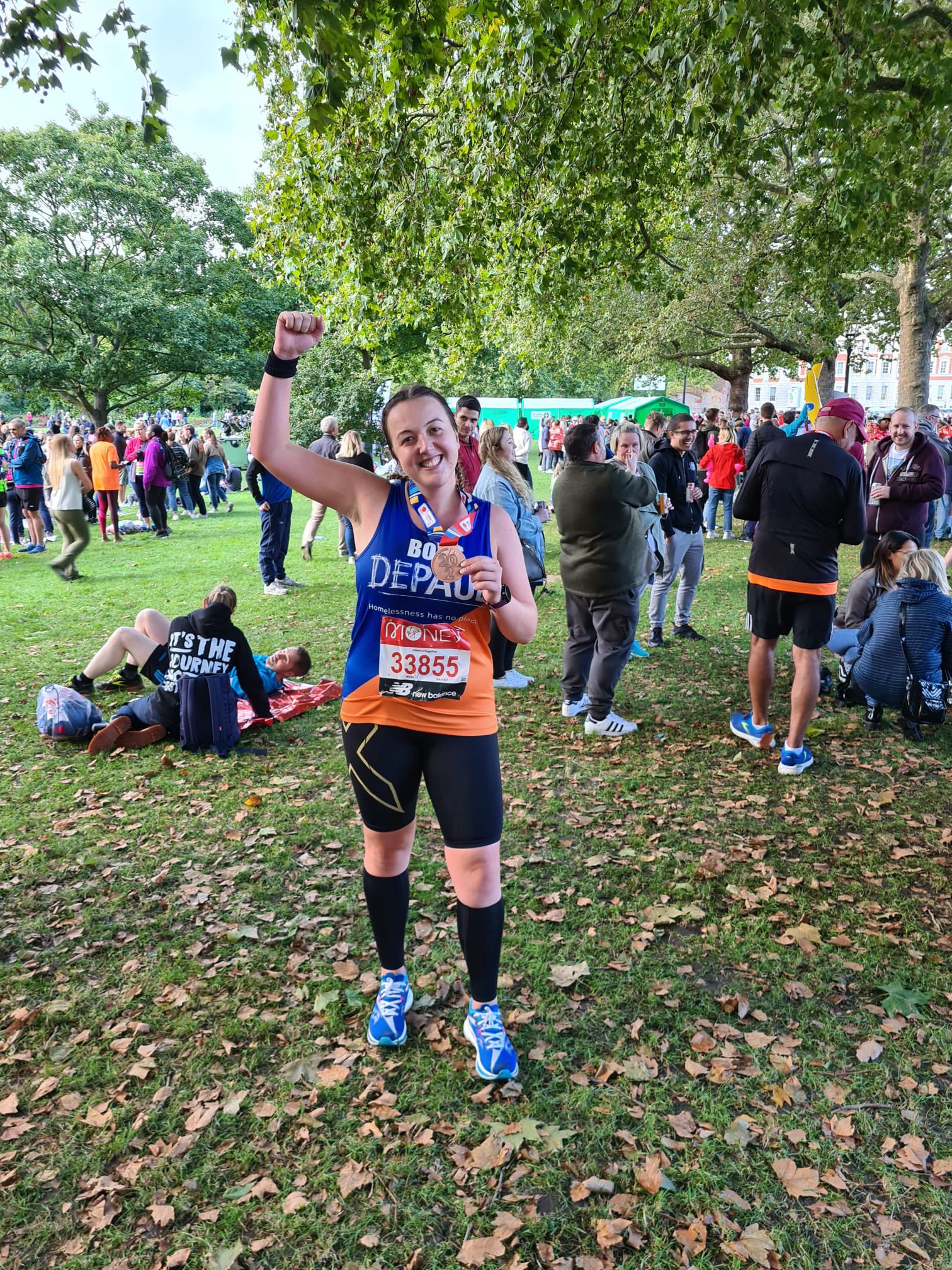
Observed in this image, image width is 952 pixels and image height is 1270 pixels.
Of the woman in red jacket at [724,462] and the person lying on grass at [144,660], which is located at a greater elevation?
the woman in red jacket at [724,462]

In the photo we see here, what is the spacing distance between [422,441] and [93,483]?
51.2ft

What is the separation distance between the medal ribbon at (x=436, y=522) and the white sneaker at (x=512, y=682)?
17.0ft

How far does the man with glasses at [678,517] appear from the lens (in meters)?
8.77

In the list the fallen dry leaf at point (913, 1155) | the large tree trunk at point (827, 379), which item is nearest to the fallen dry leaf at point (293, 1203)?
the fallen dry leaf at point (913, 1155)

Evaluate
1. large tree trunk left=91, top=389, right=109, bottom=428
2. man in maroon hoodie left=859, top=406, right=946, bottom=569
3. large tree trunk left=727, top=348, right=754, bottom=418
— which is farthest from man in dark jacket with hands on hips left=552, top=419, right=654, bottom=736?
large tree trunk left=91, top=389, right=109, bottom=428

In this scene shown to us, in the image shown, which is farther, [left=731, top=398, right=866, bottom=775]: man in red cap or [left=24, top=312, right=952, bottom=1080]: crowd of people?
[left=731, top=398, right=866, bottom=775]: man in red cap

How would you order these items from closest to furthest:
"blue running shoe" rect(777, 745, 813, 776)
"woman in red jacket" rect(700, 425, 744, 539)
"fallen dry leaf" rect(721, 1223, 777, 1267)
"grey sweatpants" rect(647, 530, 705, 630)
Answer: "fallen dry leaf" rect(721, 1223, 777, 1267), "blue running shoe" rect(777, 745, 813, 776), "grey sweatpants" rect(647, 530, 705, 630), "woman in red jacket" rect(700, 425, 744, 539)

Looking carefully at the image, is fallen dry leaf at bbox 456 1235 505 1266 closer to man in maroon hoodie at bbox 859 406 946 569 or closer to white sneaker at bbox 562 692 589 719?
white sneaker at bbox 562 692 589 719

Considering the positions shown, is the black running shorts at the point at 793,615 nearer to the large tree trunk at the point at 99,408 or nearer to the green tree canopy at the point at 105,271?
the green tree canopy at the point at 105,271

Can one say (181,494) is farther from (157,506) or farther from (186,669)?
(186,669)

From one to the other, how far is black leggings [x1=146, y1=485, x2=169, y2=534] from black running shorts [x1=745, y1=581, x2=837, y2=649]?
49.9 feet

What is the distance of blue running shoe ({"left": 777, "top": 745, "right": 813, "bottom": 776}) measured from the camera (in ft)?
19.4

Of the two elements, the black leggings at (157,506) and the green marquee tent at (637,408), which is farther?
the green marquee tent at (637,408)

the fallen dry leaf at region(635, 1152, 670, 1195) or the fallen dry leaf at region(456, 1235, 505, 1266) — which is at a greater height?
the fallen dry leaf at region(456, 1235, 505, 1266)
